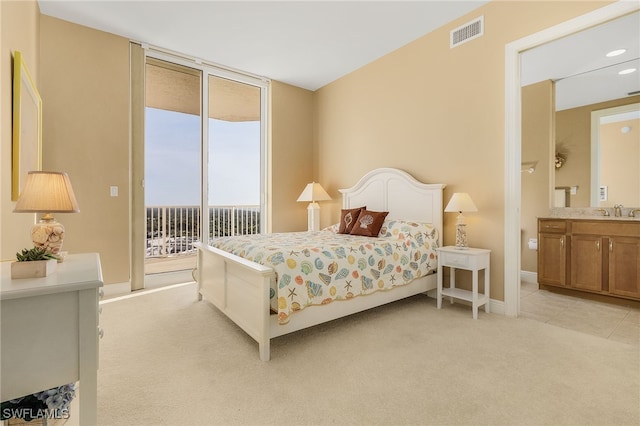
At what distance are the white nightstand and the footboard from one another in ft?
6.00

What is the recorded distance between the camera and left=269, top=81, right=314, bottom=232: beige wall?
16.4ft

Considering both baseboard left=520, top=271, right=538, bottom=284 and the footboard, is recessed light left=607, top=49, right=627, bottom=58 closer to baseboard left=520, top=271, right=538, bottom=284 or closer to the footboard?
baseboard left=520, top=271, right=538, bottom=284

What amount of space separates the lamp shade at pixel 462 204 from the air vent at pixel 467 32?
1.66m

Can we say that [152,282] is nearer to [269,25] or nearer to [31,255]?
[31,255]

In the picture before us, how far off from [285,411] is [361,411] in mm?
380

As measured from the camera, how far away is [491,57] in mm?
3035

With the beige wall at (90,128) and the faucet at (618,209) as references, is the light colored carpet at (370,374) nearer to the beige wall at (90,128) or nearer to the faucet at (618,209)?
the beige wall at (90,128)

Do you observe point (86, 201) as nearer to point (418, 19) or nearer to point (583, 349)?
point (418, 19)

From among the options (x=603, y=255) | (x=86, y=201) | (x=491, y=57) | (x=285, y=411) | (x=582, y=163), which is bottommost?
(x=285, y=411)

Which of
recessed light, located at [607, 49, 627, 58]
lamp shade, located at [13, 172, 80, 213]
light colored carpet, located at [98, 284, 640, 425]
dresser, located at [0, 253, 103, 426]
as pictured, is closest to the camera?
dresser, located at [0, 253, 103, 426]

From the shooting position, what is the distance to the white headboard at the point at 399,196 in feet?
11.3

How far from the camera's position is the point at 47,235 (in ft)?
4.81

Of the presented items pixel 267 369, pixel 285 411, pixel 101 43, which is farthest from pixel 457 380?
pixel 101 43

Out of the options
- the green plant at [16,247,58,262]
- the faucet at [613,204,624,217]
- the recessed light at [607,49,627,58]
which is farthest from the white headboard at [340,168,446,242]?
the green plant at [16,247,58,262]
